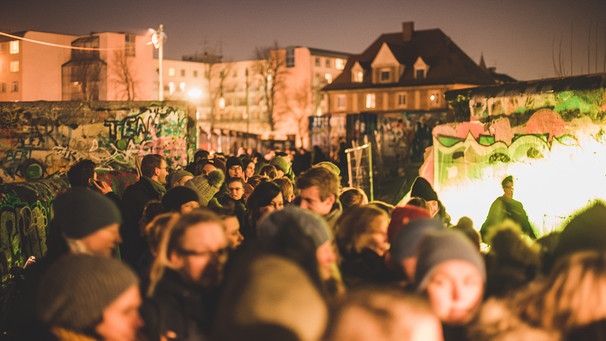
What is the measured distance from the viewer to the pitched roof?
70.8 m

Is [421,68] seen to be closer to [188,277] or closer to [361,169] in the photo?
[361,169]

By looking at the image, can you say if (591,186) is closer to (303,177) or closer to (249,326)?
(303,177)

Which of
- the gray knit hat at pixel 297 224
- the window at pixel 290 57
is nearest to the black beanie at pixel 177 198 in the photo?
the gray knit hat at pixel 297 224

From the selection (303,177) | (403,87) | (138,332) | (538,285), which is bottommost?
(138,332)

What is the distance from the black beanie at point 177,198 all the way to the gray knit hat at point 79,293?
2.90 m

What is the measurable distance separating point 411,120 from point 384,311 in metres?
38.2

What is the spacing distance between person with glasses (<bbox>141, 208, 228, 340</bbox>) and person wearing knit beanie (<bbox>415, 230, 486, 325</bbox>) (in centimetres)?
114

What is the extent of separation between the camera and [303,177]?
5844 millimetres

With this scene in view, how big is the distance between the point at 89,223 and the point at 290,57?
4192 inches

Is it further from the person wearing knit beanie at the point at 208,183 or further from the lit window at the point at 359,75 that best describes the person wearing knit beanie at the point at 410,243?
the lit window at the point at 359,75

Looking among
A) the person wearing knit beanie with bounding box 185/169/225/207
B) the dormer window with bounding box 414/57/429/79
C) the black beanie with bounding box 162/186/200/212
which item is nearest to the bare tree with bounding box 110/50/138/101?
the dormer window with bounding box 414/57/429/79

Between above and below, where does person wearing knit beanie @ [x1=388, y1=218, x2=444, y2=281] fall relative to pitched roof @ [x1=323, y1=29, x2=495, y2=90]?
below

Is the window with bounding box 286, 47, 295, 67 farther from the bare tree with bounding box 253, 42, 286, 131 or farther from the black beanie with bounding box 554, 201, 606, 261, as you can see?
the black beanie with bounding box 554, 201, 606, 261

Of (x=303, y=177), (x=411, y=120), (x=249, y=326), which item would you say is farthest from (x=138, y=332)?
(x=411, y=120)
